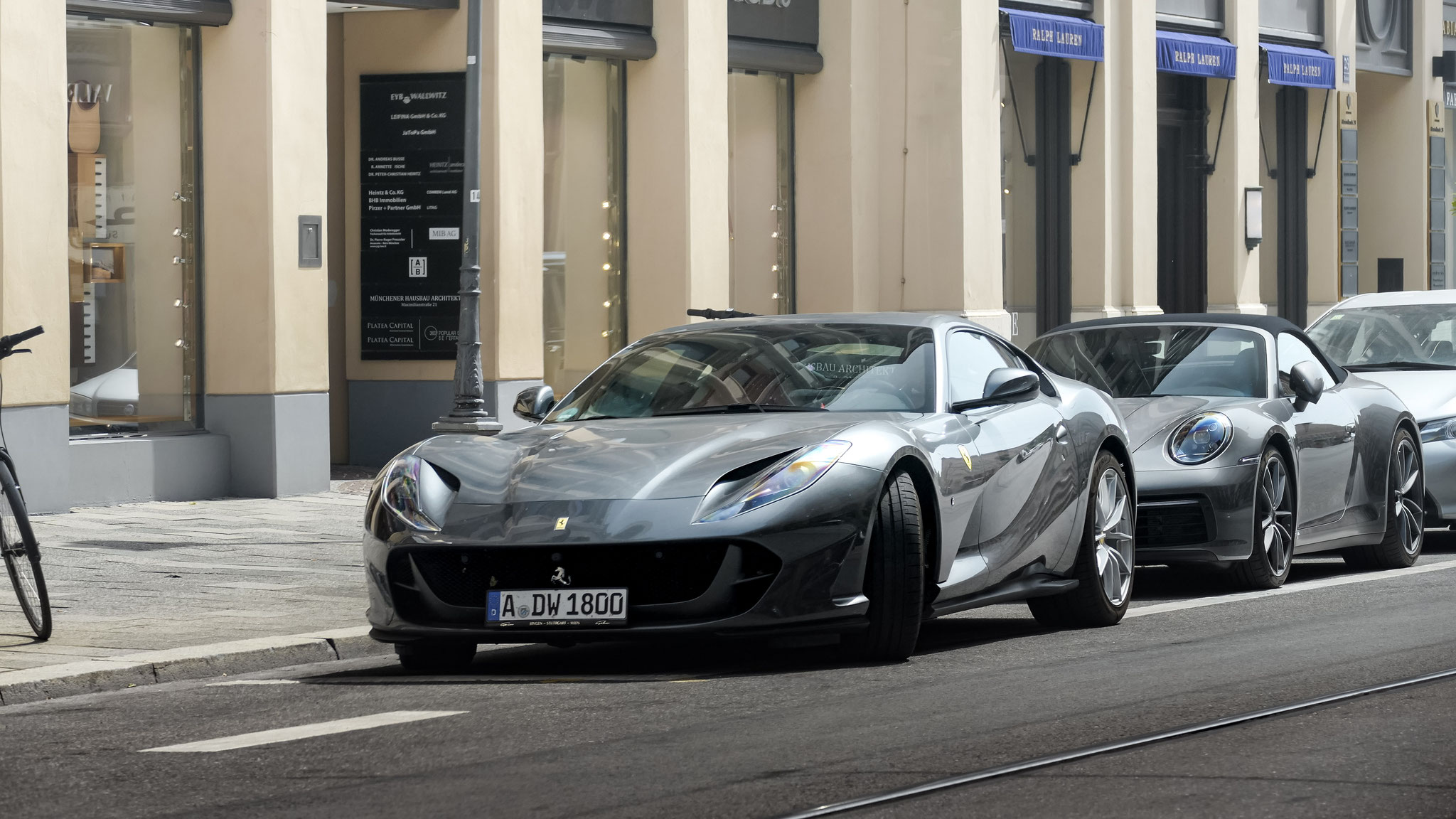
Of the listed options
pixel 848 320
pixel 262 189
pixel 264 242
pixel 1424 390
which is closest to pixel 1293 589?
pixel 848 320

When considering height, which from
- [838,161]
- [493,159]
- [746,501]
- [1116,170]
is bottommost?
[746,501]

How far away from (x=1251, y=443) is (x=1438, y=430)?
328 cm

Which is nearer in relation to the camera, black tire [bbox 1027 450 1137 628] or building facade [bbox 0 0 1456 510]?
black tire [bbox 1027 450 1137 628]

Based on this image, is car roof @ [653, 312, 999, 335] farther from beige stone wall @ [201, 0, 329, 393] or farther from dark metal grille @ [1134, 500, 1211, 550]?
beige stone wall @ [201, 0, 329, 393]

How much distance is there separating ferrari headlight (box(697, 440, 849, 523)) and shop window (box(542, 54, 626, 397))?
12345 mm

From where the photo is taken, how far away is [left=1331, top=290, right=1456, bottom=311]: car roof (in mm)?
14945

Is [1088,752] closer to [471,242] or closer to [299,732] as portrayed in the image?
[299,732]

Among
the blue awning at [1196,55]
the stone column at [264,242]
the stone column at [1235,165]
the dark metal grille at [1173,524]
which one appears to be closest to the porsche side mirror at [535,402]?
the dark metal grille at [1173,524]

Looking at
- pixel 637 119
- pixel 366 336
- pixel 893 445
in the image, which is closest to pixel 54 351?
pixel 366 336

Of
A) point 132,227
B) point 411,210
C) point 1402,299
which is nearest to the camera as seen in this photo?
point 1402,299

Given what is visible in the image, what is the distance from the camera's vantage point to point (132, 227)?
16281mm

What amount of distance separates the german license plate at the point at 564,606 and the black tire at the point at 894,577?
0.87 meters

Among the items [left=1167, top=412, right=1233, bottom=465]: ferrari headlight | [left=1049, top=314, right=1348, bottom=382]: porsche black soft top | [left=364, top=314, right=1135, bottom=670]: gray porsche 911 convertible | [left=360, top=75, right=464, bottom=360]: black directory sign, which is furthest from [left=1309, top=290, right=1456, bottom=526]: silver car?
[left=360, top=75, right=464, bottom=360]: black directory sign

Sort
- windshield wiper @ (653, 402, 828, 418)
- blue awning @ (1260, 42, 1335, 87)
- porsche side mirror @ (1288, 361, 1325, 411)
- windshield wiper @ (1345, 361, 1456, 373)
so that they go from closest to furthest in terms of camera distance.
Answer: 1. windshield wiper @ (653, 402, 828, 418)
2. porsche side mirror @ (1288, 361, 1325, 411)
3. windshield wiper @ (1345, 361, 1456, 373)
4. blue awning @ (1260, 42, 1335, 87)
